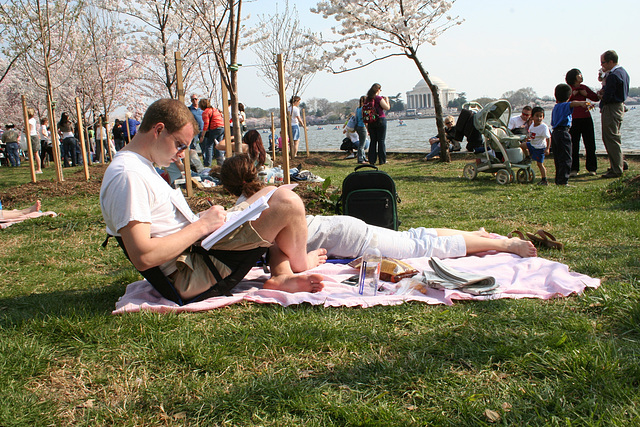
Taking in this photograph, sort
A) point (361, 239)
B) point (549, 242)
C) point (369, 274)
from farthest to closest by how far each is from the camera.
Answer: point (549, 242) → point (361, 239) → point (369, 274)

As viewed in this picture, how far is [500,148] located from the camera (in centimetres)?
914

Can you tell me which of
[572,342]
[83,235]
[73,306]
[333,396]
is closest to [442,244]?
[572,342]

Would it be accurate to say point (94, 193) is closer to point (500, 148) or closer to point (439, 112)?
point (500, 148)

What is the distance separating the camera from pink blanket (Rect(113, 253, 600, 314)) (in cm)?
322

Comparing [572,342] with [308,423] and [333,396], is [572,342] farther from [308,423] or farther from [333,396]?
[308,423]

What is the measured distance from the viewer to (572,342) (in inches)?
98.3

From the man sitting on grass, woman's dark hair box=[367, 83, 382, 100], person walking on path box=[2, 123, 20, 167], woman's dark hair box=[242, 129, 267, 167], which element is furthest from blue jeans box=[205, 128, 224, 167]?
the man sitting on grass

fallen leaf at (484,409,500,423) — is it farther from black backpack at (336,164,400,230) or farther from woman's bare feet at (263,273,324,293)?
black backpack at (336,164,400,230)

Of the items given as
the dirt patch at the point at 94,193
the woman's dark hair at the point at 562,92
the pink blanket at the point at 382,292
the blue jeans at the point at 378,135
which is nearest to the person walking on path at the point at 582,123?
the woman's dark hair at the point at 562,92

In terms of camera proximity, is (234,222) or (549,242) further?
(549,242)

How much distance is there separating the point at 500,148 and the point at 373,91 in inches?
181

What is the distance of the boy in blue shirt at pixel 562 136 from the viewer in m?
8.62

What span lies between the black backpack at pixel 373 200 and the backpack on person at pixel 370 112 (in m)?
8.12

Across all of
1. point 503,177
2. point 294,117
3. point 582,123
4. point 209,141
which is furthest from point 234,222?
point 294,117
